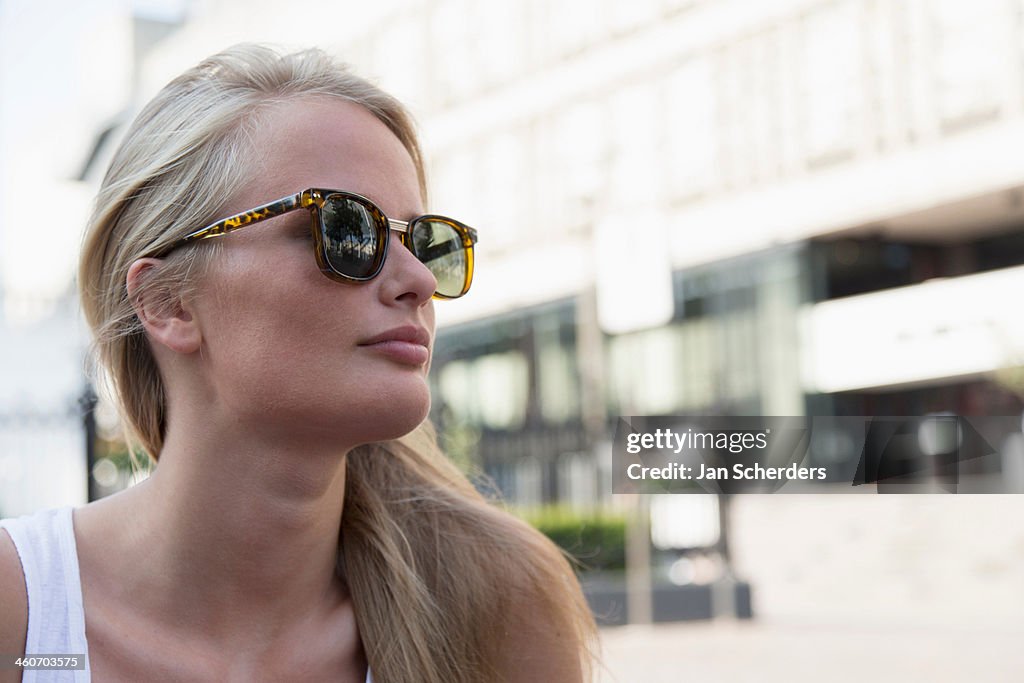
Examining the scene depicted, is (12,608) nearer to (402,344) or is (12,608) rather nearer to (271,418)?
(271,418)

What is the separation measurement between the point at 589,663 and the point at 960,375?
48.6 ft

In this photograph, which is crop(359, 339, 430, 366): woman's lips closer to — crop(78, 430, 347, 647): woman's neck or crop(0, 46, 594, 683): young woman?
crop(0, 46, 594, 683): young woman

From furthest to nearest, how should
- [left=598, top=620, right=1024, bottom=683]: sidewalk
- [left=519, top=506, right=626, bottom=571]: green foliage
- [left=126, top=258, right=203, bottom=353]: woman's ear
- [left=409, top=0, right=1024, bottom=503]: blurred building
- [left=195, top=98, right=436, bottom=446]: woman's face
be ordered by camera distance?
[left=409, top=0, right=1024, bottom=503]: blurred building, [left=519, top=506, right=626, bottom=571]: green foliage, [left=598, top=620, right=1024, bottom=683]: sidewalk, [left=126, top=258, right=203, bottom=353]: woman's ear, [left=195, top=98, right=436, bottom=446]: woman's face

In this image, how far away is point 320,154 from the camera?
1.72 m

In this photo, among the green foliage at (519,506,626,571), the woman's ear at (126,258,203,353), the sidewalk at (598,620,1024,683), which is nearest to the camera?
the woman's ear at (126,258,203,353)

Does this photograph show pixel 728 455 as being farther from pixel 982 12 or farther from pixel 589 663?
pixel 982 12

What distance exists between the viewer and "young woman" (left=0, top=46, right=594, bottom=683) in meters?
1.66

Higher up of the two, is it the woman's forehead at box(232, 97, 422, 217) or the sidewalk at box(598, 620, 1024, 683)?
the woman's forehead at box(232, 97, 422, 217)

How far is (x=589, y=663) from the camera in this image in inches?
80.0

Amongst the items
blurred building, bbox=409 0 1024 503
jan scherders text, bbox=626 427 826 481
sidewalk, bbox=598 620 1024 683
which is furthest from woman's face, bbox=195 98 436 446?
blurred building, bbox=409 0 1024 503

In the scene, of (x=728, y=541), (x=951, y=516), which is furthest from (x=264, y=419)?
(x=728, y=541)

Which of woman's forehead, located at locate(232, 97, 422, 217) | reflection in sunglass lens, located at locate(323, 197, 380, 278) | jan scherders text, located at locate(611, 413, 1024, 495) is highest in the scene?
woman's forehead, located at locate(232, 97, 422, 217)

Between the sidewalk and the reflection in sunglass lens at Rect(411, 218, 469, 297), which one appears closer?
the reflection in sunglass lens at Rect(411, 218, 469, 297)

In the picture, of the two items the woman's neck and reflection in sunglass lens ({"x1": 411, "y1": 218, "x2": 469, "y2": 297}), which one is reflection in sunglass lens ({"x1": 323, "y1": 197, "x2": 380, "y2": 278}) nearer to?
reflection in sunglass lens ({"x1": 411, "y1": 218, "x2": 469, "y2": 297})
